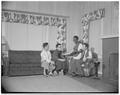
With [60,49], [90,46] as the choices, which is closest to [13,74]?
[60,49]

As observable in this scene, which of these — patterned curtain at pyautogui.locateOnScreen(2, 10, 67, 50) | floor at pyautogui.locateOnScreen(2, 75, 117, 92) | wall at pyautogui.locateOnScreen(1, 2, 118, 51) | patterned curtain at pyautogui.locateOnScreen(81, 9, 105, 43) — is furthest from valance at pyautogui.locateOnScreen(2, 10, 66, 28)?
floor at pyautogui.locateOnScreen(2, 75, 117, 92)

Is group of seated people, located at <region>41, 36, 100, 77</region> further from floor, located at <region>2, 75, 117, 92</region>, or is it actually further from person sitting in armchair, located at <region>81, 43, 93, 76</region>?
floor, located at <region>2, 75, 117, 92</region>

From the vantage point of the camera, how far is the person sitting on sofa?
3.26 m

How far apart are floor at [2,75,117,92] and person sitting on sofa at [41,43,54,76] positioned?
22cm

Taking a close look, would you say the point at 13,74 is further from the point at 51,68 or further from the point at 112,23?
the point at 112,23

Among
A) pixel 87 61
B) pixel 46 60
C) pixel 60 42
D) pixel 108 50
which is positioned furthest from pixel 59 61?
pixel 108 50

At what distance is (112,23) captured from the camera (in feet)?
10.5

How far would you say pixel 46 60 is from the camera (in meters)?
3.30

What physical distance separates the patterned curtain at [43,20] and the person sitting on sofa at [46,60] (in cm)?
32

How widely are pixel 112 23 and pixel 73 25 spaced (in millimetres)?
727

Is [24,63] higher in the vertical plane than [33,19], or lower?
lower

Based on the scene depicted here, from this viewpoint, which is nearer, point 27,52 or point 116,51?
point 116,51

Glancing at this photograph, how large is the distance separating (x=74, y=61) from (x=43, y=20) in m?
1.09

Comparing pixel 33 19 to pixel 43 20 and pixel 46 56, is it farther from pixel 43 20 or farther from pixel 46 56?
pixel 46 56
